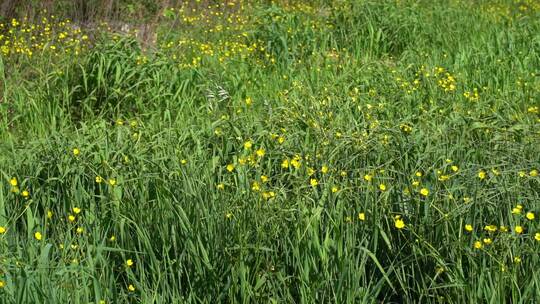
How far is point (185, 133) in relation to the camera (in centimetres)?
447

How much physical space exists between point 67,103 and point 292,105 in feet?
4.95

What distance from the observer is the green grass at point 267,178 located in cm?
306

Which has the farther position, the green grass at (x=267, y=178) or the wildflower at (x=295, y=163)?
the wildflower at (x=295, y=163)

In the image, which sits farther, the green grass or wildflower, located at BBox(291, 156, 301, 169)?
wildflower, located at BBox(291, 156, 301, 169)

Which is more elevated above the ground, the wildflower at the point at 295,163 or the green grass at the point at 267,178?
→ the wildflower at the point at 295,163

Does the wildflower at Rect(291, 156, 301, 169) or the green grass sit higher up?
the wildflower at Rect(291, 156, 301, 169)

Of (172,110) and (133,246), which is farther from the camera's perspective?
(172,110)

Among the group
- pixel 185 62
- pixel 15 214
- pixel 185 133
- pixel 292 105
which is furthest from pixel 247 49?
pixel 15 214

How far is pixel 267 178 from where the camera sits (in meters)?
3.65

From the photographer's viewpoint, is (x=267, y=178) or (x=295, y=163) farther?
(x=295, y=163)

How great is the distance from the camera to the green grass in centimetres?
306

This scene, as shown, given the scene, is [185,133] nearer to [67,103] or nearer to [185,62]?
[67,103]

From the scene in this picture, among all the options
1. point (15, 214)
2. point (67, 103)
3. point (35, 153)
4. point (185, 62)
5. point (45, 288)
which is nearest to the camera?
point (45, 288)

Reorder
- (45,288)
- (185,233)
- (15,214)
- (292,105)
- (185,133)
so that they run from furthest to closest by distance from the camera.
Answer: (292,105) < (185,133) < (15,214) < (185,233) < (45,288)
